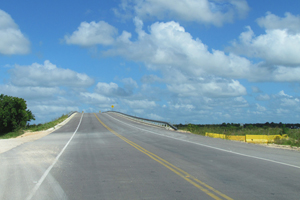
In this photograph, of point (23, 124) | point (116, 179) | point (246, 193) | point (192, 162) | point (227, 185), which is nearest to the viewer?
point (246, 193)

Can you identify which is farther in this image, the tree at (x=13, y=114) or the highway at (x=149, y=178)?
the tree at (x=13, y=114)

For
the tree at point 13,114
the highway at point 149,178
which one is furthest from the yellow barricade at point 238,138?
the tree at point 13,114

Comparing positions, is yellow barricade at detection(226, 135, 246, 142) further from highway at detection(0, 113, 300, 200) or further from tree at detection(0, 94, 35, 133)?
tree at detection(0, 94, 35, 133)

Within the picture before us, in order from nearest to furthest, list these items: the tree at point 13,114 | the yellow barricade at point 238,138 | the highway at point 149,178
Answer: the highway at point 149,178
the yellow barricade at point 238,138
the tree at point 13,114

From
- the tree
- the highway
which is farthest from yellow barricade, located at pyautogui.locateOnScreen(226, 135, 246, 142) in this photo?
the tree

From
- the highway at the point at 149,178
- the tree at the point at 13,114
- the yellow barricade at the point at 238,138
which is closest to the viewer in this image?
the highway at the point at 149,178

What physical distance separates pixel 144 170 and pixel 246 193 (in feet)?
13.0

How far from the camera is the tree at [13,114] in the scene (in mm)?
44375

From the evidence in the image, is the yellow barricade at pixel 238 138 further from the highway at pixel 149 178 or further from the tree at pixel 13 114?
the tree at pixel 13 114

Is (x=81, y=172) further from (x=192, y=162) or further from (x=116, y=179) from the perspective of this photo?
(x=192, y=162)

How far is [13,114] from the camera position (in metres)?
44.9

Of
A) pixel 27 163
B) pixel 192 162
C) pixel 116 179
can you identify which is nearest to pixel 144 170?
pixel 116 179

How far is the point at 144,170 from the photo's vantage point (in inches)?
402

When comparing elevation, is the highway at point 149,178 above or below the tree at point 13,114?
below
